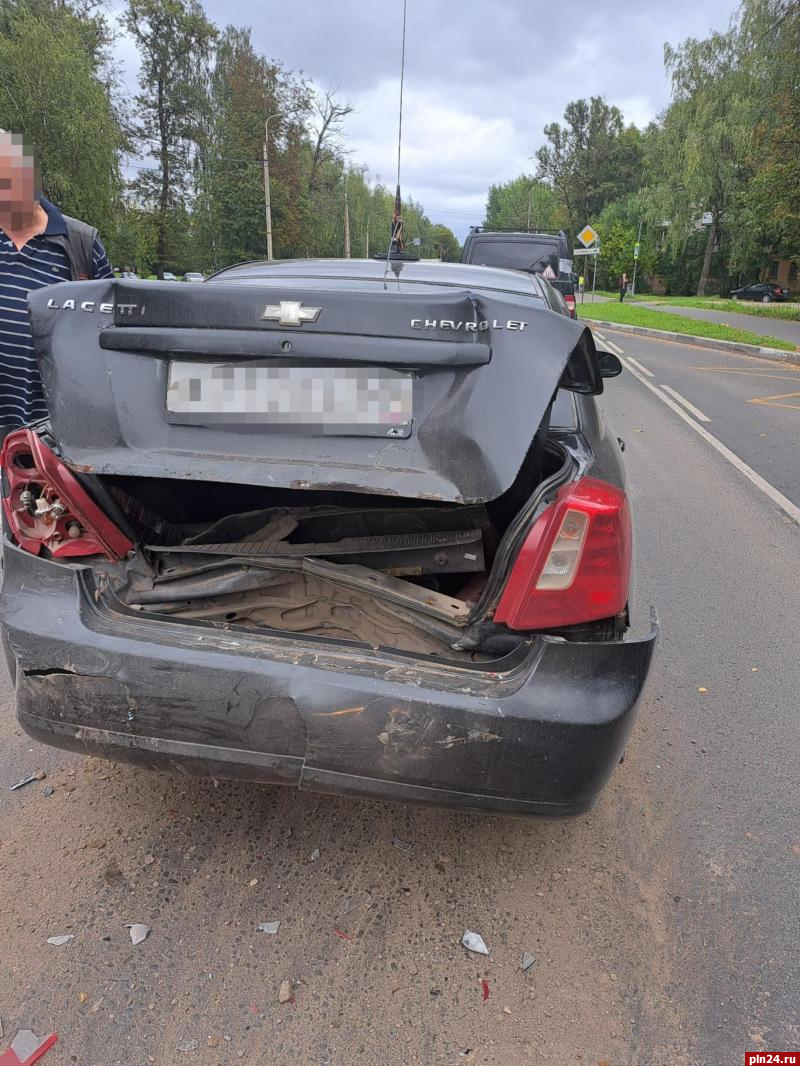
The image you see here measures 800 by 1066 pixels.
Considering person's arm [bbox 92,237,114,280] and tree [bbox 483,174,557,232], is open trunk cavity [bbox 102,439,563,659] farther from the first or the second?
tree [bbox 483,174,557,232]

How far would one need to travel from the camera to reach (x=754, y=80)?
30828 millimetres

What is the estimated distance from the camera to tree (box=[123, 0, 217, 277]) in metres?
45.7

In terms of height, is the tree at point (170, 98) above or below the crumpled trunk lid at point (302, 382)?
above

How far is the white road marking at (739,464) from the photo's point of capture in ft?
20.6

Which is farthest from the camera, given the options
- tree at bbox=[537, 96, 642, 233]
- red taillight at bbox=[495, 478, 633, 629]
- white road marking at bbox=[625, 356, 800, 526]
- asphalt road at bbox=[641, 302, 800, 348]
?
tree at bbox=[537, 96, 642, 233]

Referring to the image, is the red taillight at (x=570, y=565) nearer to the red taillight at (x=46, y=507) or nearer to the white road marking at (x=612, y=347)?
the red taillight at (x=46, y=507)

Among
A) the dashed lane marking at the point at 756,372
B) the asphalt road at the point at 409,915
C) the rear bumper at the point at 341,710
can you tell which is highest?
the rear bumper at the point at 341,710

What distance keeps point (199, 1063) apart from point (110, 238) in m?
37.8

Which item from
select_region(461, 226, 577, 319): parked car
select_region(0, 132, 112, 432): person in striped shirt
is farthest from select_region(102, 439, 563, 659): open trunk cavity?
select_region(461, 226, 577, 319): parked car

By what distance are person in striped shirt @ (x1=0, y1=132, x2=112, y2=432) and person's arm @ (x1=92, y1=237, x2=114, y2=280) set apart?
0.11 ft

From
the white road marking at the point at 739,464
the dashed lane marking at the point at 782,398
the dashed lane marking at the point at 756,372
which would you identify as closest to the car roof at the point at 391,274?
the white road marking at the point at 739,464

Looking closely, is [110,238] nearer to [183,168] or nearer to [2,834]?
[183,168]

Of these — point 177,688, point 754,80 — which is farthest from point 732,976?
point 754,80

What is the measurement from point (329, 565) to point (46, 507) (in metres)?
0.85
